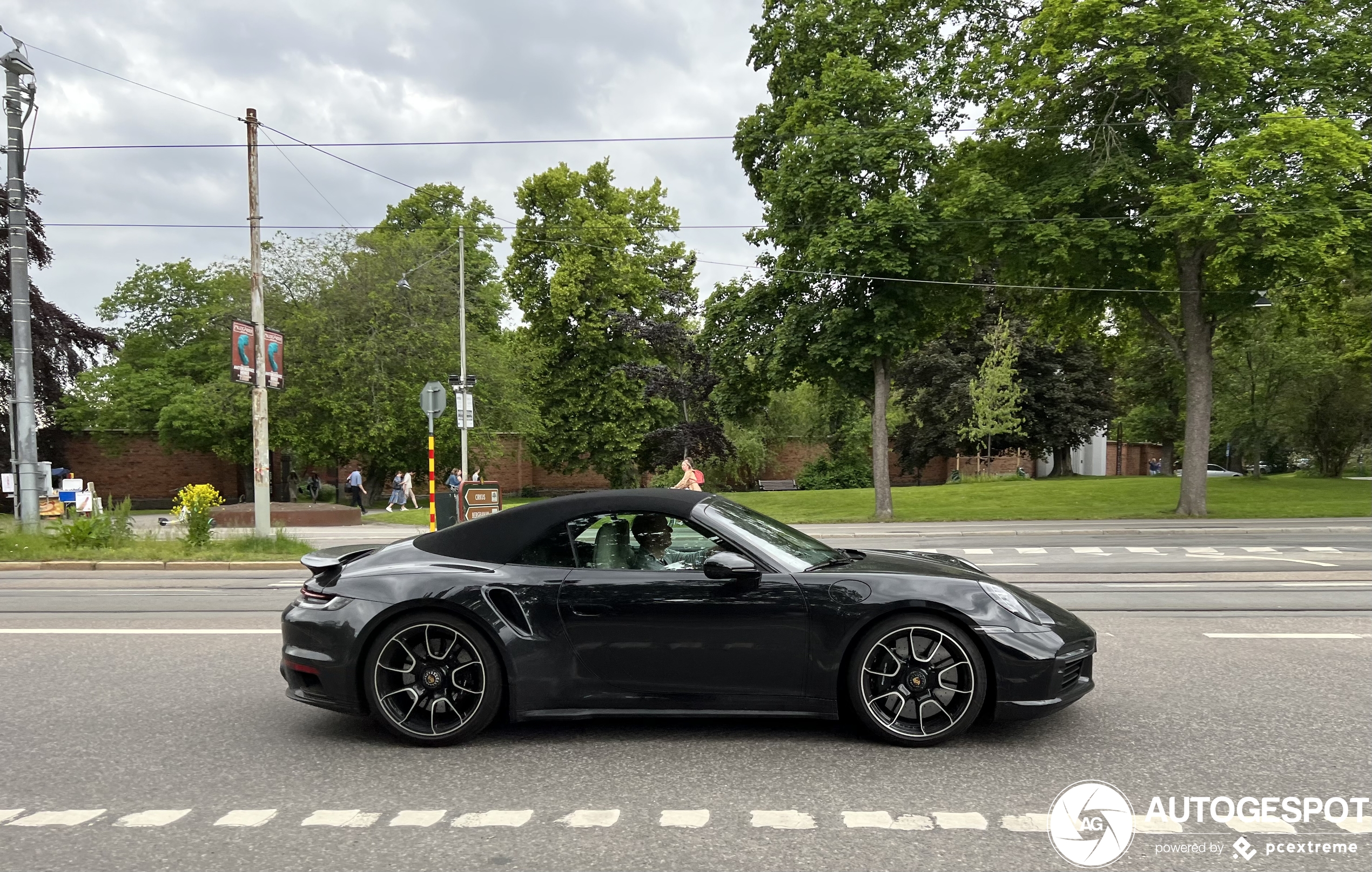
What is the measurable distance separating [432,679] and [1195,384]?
77.3 feet

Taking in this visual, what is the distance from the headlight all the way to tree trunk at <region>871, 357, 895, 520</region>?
2038 centimetres

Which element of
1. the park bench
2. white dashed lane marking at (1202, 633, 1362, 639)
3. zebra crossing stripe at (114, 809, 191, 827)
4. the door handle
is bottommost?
the park bench

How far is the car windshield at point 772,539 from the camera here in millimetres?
4797

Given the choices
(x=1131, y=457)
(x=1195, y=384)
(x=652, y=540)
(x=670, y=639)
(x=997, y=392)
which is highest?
(x=997, y=392)

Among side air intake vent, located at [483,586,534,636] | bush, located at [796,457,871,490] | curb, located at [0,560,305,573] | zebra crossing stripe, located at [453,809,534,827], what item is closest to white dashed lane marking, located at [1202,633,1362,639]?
side air intake vent, located at [483,586,534,636]

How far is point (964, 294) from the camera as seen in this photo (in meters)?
25.0

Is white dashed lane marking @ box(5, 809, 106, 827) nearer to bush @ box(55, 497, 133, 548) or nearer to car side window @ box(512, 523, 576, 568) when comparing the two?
car side window @ box(512, 523, 576, 568)

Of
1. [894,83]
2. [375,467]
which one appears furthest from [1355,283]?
[375,467]

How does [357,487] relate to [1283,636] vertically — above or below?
above

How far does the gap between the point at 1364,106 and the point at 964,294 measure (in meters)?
9.32

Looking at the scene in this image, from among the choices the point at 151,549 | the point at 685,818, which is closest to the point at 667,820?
the point at 685,818

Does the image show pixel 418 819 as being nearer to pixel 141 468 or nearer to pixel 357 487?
pixel 357 487

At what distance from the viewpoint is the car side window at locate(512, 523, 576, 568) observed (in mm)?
4801

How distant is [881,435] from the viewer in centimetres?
2559
